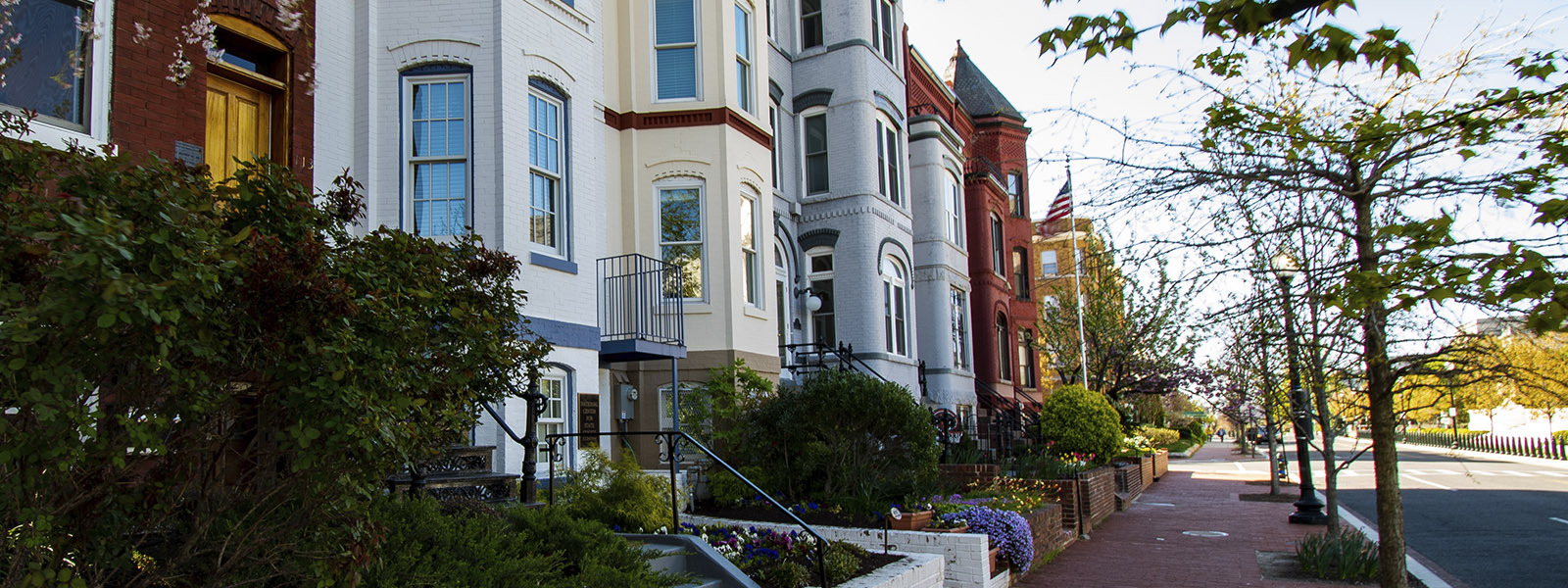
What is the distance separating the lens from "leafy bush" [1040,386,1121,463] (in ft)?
70.9

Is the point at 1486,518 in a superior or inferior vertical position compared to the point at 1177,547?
inferior

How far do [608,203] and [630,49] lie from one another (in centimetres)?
230

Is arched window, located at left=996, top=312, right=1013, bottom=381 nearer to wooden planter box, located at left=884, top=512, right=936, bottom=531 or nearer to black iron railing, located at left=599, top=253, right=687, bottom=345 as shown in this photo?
black iron railing, located at left=599, top=253, right=687, bottom=345

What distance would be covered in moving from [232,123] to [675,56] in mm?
6793

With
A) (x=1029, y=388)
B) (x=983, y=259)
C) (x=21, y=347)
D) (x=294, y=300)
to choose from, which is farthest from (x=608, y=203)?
(x=1029, y=388)

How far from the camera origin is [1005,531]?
465 inches

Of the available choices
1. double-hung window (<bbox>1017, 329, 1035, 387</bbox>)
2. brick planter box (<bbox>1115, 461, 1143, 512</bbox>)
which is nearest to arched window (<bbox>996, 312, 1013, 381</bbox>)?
double-hung window (<bbox>1017, 329, 1035, 387</bbox>)

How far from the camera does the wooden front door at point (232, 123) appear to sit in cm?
983

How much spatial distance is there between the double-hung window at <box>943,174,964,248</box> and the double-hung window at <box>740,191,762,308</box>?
36.3 feet

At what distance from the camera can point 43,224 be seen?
3.36 m

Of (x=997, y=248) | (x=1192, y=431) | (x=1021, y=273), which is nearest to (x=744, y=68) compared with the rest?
(x=997, y=248)

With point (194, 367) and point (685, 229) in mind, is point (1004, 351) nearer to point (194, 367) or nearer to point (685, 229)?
point (685, 229)

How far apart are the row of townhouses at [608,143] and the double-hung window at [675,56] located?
0.10ft

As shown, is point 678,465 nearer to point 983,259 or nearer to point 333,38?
point 333,38
